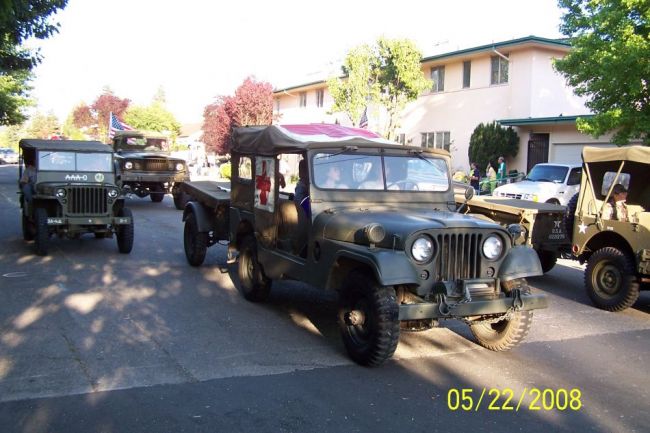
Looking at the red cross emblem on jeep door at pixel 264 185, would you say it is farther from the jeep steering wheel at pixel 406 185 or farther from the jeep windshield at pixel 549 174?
the jeep windshield at pixel 549 174

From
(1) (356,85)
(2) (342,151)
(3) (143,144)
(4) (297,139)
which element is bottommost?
(2) (342,151)

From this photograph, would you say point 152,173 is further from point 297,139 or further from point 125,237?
point 297,139

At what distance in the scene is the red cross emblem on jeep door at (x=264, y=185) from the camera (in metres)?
7.03

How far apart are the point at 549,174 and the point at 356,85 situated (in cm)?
1123

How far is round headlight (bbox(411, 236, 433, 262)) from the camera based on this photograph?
201 inches

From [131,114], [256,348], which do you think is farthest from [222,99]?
[256,348]

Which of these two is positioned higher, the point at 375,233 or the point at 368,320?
the point at 375,233

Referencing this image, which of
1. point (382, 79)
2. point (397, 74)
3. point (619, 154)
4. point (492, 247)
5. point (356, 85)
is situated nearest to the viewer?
point (492, 247)

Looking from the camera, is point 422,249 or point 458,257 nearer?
point 422,249

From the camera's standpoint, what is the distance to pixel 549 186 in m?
17.5

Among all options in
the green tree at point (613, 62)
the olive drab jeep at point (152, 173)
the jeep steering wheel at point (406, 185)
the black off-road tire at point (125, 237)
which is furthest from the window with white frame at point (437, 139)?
the jeep steering wheel at point (406, 185)

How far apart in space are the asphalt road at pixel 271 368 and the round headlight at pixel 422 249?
3.30 feet

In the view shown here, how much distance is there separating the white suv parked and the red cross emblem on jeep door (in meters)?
11.7
